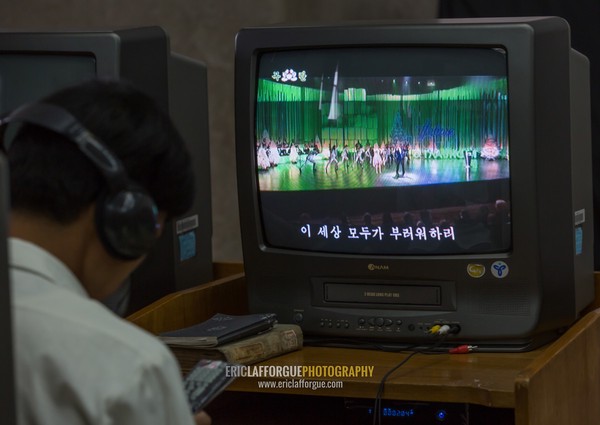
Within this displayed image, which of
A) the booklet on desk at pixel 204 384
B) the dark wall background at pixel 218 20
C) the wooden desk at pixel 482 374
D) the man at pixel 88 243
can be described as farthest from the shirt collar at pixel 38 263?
the dark wall background at pixel 218 20

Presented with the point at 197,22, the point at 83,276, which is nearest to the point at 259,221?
the point at 83,276

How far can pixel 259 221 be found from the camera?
2398mm

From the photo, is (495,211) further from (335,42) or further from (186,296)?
(186,296)

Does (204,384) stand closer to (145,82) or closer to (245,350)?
(245,350)

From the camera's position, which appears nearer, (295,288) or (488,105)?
(488,105)

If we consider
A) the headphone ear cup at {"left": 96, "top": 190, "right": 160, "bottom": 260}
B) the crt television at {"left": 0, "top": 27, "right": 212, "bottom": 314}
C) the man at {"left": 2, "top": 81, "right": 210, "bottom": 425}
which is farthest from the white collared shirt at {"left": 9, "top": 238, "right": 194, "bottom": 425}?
the crt television at {"left": 0, "top": 27, "right": 212, "bottom": 314}

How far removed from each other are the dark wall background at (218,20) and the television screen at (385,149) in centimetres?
147

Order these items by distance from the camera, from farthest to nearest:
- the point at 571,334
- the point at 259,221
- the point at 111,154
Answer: the point at 259,221, the point at 571,334, the point at 111,154

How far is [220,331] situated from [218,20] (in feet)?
6.07

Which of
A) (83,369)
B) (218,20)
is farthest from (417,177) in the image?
(218,20)

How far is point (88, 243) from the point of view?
1.17 m

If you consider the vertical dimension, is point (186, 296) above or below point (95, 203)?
below

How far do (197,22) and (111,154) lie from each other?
2.78 metres

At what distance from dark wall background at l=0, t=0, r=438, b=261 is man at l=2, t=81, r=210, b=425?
2.61 m
